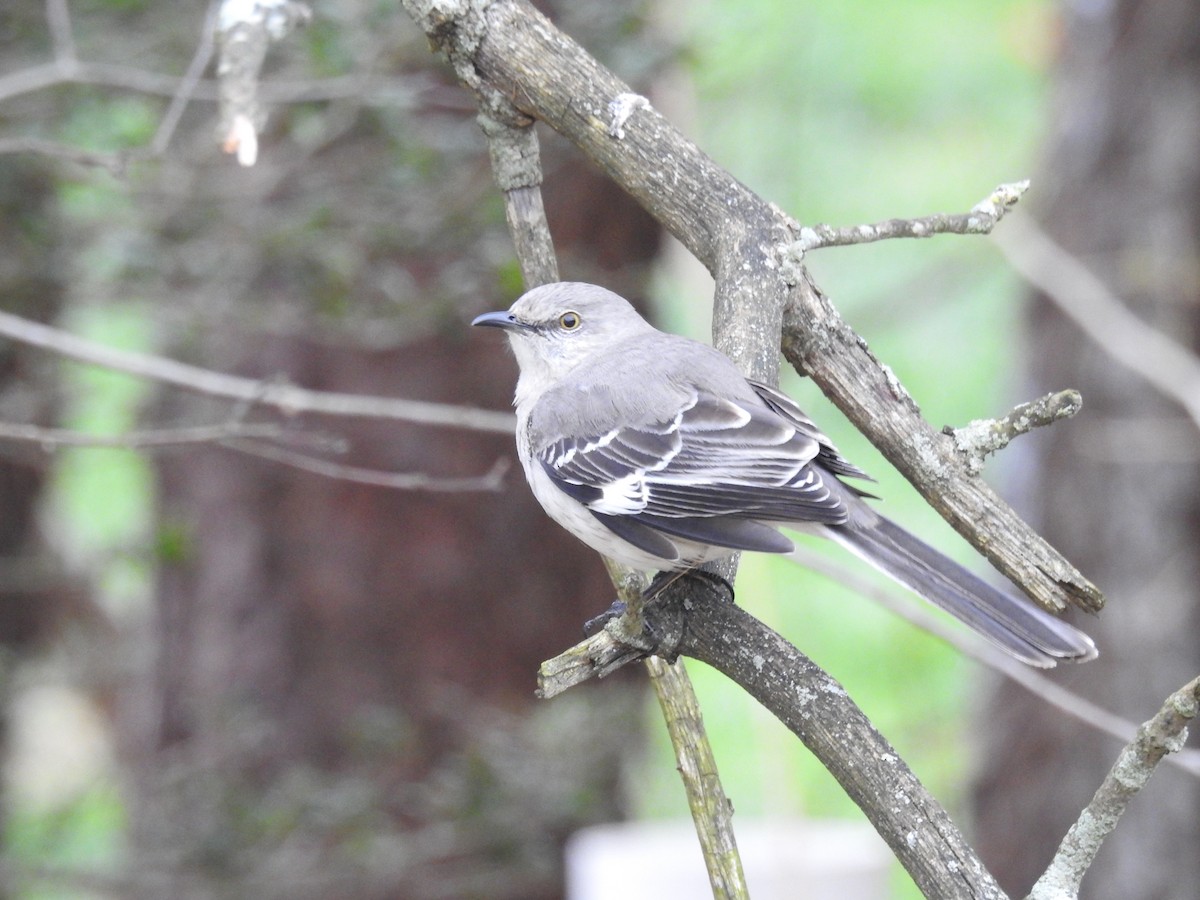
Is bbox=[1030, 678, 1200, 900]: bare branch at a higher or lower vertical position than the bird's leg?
lower

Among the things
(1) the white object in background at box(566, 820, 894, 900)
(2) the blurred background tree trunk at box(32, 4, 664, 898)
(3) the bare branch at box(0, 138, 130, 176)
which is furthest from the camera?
(1) the white object in background at box(566, 820, 894, 900)

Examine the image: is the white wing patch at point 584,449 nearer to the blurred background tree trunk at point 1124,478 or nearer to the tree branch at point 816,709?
the tree branch at point 816,709

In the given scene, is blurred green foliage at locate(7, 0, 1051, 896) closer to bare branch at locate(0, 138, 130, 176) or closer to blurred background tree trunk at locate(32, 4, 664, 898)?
blurred background tree trunk at locate(32, 4, 664, 898)

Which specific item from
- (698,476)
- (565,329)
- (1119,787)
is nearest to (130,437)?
(565,329)

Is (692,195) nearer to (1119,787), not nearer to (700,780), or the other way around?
(700,780)

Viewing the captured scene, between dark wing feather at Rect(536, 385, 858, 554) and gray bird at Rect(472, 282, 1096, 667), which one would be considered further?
dark wing feather at Rect(536, 385, 858, 554)

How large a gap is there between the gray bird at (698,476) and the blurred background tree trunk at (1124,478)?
275 cm

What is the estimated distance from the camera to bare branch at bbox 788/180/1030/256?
2.15 metres

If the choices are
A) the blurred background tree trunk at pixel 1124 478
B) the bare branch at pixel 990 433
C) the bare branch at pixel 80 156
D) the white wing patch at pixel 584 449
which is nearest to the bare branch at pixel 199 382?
the white wing patch at pixel 584 449

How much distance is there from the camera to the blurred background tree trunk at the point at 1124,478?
15.7ft

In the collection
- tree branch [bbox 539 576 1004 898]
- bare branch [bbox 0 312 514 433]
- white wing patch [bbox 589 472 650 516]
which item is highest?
bare branch [bbox 0 312 514 433]

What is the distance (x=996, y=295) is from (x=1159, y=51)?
5.74 metres

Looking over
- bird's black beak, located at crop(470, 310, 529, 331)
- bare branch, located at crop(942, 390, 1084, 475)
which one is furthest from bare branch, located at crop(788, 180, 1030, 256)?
bird's black beak, located at crop(470, 310, 529, 331)

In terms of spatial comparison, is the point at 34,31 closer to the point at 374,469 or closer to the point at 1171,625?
the point at 374,469
